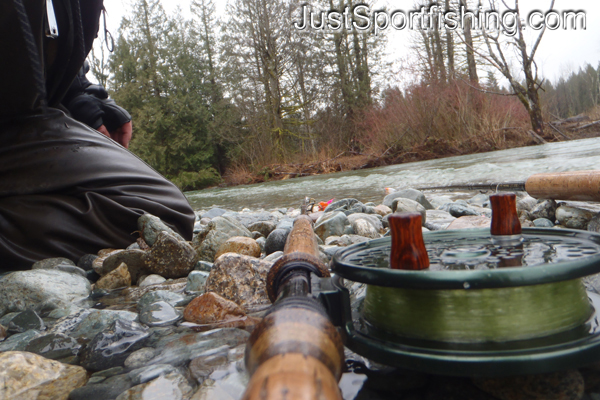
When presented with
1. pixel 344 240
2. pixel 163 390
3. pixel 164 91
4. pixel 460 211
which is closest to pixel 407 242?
pixel 163 390

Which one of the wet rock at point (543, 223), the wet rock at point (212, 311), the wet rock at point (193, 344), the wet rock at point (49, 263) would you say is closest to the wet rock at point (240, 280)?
the wet rock at point (212, 311)

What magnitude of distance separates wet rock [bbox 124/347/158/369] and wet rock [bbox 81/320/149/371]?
0.02m

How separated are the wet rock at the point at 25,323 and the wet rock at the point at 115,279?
0.50 meters

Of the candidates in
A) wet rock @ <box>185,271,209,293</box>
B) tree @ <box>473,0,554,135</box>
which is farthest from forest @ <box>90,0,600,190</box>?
wet rock @ <box>185,271,209,293</box>

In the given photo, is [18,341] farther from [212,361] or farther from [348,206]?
[348,206]

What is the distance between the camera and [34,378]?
3.06 ft

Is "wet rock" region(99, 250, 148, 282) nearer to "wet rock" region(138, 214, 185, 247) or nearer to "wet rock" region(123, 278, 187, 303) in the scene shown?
"wet rock" region(123, 278, 187, 303)

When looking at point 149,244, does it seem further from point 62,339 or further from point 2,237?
point 62,339

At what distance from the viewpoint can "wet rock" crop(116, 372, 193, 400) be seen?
0.88m

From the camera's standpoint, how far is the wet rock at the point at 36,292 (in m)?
1.59

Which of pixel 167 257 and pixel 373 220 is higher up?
pixel 167 257

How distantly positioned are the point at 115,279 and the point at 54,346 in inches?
29.7

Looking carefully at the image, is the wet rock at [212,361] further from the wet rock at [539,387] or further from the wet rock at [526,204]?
the wet rock at [526,204]

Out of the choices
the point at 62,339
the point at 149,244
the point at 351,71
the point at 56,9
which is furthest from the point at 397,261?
the point at 351,71
